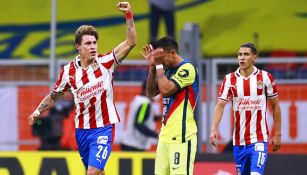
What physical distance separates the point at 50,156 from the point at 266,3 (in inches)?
180

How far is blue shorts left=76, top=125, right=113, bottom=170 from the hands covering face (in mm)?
952

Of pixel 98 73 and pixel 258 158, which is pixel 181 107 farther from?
pixel 258 158

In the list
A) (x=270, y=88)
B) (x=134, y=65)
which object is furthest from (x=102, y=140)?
(x=134, y=65)

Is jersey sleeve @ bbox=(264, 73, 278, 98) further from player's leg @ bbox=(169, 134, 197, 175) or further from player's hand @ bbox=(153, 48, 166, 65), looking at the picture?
player's hand @ bbox=(153, 48, 166, 65)

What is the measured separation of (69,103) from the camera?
16.7 m

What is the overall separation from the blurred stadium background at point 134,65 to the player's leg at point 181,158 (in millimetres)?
3229

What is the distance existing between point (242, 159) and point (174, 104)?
5.76 feet

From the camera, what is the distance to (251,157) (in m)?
12.8

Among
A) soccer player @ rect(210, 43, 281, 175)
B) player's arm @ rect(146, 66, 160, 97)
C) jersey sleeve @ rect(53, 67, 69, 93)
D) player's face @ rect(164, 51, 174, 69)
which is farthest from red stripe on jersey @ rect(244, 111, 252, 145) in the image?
jersey sleeve @ rect(53, 67, 69, 93)

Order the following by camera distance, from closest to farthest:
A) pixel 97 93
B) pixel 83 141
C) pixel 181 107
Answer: pixel 181 107 < pixel 97 93 < pixel 83 141

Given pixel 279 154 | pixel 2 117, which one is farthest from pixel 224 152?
pixel 2 117

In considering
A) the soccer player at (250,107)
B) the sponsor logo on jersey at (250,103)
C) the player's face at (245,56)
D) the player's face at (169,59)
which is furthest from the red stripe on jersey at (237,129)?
the player's face at (169,59)

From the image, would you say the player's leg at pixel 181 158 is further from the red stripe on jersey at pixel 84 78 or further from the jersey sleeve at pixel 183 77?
the red stripe on jersey at pixel 84 78

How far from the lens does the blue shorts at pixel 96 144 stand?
1166 cm
